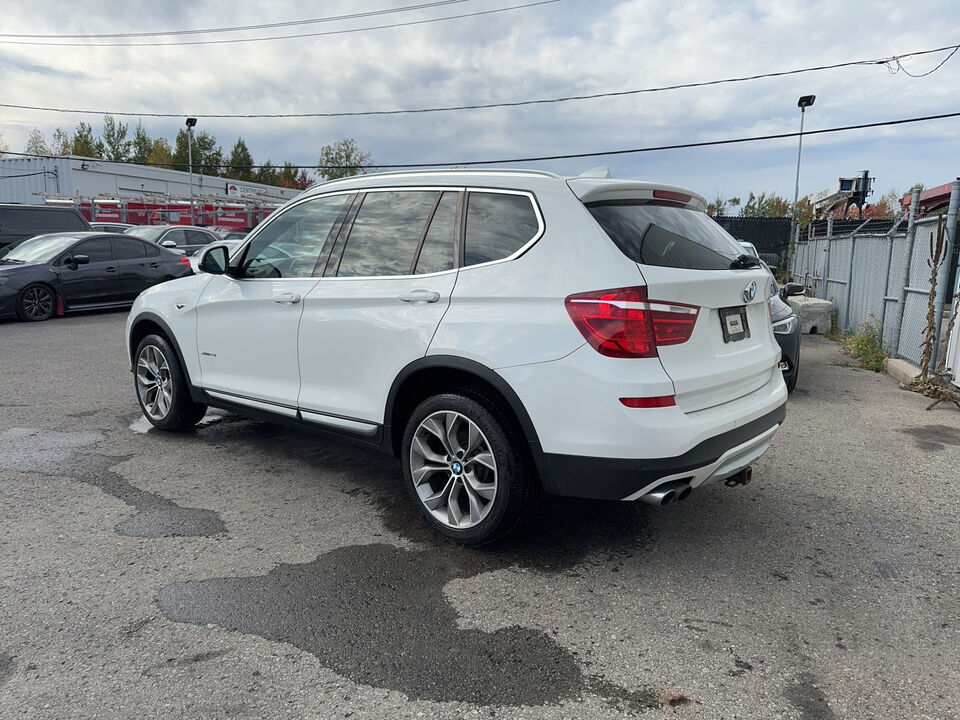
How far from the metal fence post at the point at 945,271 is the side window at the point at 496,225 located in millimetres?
6542

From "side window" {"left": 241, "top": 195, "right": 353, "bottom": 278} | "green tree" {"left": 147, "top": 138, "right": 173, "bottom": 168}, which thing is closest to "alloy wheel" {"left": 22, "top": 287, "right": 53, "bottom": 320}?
"side window" {"left": 241, "top": 195, "right": 353, "bottom": 278}

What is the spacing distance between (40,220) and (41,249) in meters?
3.18

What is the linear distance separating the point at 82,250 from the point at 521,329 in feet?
41.6

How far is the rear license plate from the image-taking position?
3.54 metres

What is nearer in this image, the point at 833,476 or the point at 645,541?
the point at 645,541

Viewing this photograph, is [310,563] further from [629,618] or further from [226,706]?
[629,618]

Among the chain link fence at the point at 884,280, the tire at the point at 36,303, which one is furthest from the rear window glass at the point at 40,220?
the chain link fence at the point at 884,280

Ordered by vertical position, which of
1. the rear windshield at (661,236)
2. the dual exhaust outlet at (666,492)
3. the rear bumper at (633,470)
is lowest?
the dual exhaust outlet at (666,492)

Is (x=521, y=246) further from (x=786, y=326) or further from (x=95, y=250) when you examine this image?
(x=95, y=250)

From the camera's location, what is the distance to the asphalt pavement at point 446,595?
258 centimetres

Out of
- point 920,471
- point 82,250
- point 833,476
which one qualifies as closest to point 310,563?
point 833,476

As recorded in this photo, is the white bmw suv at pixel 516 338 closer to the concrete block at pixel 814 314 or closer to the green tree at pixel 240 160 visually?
the concrete block at pixel 814 314

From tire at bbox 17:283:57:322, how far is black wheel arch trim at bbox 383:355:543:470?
11474 mm

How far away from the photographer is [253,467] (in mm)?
5047
